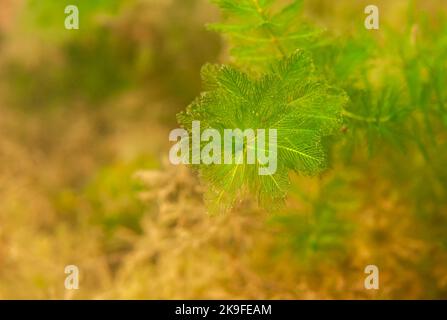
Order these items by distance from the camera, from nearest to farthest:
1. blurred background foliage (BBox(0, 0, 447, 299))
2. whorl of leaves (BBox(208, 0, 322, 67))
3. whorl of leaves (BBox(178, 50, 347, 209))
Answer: whorl of leaves (BBox(178, 50, 347, 209)) < whorl of leaves (BBox(208, 0, 322, 67)) < blurred background foliage (BBox(0, 0, 447, 299))

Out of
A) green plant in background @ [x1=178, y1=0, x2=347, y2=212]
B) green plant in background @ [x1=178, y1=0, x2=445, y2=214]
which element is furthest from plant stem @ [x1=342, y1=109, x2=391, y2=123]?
green plant in background @ [x1=178, y1=0, x2=347, y2=212]

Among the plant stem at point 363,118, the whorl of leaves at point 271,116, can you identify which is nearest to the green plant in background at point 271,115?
the whorl of leaves at point 271,116

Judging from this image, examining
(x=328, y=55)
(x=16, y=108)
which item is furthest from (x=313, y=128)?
(x=16, y=108)

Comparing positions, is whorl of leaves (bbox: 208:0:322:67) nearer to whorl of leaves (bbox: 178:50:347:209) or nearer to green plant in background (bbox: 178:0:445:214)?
green plant in background (bbox: 178:0:445:214)

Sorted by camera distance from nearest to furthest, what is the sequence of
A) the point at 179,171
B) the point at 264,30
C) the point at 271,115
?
the point at 271,115, the point at 264,30, the point at 179,171

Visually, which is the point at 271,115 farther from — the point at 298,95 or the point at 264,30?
the point at 264,30

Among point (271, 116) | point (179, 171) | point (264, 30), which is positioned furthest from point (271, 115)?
point (179, 171)

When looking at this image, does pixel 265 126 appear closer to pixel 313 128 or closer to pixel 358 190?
pixel 313 128

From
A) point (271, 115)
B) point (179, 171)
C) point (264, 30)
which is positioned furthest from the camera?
point (179, 171)

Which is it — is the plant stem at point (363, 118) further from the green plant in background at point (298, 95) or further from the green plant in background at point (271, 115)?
the green plant in background at point (271, 115)
